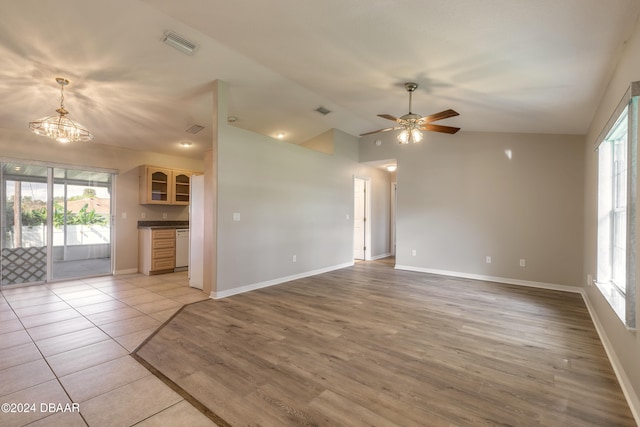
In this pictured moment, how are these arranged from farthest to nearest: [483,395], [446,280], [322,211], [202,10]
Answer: [322,211], [446,280], [202,10], [483,395]

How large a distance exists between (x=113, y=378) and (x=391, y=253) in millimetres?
7418

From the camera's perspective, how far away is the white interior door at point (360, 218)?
25.4 ft

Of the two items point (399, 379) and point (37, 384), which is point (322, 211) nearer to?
point (399, 379)

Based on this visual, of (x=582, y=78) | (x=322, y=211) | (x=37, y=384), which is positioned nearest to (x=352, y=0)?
(x=582, y=78)

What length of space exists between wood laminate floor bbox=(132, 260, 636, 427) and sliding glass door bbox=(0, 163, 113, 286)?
344 centimetres

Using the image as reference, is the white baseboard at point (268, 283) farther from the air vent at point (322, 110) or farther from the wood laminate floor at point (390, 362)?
the air vent at point (322, 110)

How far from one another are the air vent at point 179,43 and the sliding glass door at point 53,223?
12.3 ft

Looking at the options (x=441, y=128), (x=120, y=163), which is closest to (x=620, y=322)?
(x=441, y=128)

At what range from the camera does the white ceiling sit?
88.2 inches

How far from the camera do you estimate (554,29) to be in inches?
83.6

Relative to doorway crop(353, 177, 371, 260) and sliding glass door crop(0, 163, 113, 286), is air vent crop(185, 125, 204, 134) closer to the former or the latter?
sliding glass door crop(0, 163, 113, 286)

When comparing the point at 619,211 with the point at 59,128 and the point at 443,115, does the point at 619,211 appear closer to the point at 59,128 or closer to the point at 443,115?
the point at 443,115

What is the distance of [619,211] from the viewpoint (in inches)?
108

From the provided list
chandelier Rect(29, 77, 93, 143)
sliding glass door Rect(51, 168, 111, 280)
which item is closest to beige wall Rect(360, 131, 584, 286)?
chandelier Rect(29, 77, 93, 143)
